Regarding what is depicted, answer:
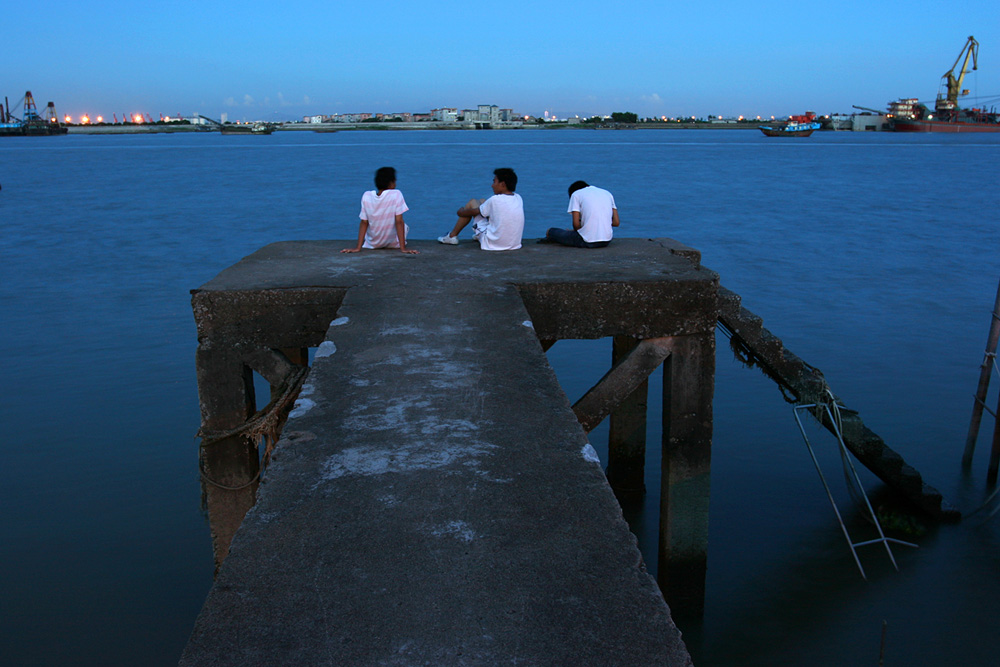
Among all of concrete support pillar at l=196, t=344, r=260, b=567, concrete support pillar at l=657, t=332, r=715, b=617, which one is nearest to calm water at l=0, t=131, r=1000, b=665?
concrete support pillar at l=657, t=332, r=715, b=617

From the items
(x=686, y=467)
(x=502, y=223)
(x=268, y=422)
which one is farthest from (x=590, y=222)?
(x=268, y=422)

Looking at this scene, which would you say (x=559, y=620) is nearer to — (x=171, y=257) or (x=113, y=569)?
(x=113, y=569)

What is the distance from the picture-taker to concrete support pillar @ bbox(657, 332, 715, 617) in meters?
5.35

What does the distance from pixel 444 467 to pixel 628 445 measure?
206 inches

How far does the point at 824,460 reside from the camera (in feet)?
27.5

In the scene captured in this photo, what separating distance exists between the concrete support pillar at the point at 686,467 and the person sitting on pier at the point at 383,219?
2.75 metres

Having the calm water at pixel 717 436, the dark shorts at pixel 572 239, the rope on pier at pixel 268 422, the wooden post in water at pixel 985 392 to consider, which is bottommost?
the calm water at pixel 717 436

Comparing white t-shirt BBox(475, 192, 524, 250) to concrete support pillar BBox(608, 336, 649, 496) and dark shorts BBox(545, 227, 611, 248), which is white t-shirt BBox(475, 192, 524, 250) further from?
concrete support pillar BBox(608, 336, 649, 496)

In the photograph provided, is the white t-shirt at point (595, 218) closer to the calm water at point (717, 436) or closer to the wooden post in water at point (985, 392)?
the calm water at point (717, 436)

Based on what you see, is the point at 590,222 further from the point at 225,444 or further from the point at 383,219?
the point at 225,444

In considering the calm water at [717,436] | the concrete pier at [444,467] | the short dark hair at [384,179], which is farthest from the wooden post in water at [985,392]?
the short dark hair at [384,179]

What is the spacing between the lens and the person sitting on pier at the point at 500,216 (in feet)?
23.2

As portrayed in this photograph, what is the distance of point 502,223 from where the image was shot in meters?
7.06

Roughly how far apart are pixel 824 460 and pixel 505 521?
22.1 feet
